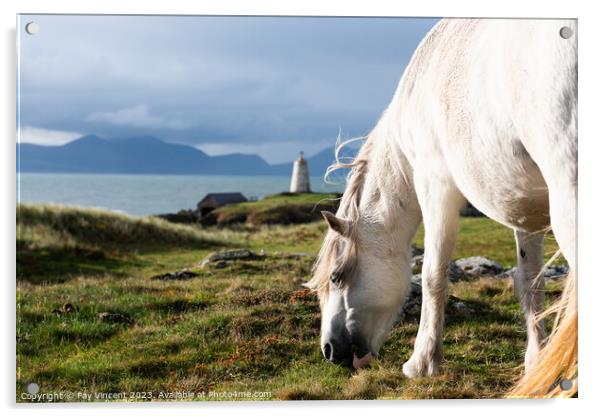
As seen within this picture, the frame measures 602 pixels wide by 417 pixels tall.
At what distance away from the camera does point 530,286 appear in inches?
147

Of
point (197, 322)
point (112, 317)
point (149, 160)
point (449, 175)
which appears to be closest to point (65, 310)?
point (112, 317)

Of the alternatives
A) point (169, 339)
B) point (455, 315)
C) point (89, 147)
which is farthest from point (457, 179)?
point (89, 147)

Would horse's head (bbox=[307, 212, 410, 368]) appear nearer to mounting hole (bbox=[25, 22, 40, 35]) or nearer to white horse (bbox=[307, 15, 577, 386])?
white horse (bbox=[307, 15, 577, 386])

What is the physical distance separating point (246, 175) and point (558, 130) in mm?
2134

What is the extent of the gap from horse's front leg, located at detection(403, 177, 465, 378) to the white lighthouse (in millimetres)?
838

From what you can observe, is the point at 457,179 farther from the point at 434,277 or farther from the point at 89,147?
the point at 89,147

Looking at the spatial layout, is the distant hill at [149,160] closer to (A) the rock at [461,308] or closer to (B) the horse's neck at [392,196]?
(B) the horse's neck at [392,196]

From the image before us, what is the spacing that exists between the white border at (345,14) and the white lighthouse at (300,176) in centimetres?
92

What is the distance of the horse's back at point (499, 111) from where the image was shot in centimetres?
261

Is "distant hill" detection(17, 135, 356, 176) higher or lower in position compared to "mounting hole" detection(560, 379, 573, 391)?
higher

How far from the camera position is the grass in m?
3.71

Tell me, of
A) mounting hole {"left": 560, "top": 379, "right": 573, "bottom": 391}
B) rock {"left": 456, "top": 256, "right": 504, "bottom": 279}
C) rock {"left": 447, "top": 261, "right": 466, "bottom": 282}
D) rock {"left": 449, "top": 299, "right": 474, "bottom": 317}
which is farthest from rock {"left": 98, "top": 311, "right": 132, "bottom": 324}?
mounting hole {"left": 560, "top": 379, "right": 573, "bottom": 391}

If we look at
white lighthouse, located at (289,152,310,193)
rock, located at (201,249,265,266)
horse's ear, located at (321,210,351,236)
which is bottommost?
rock, located at (201,249,265,266)

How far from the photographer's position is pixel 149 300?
424 centimetres
